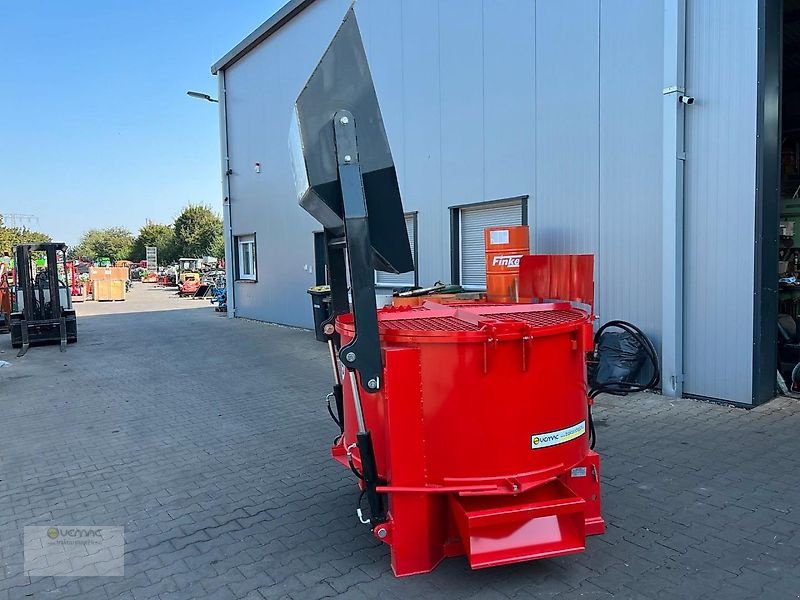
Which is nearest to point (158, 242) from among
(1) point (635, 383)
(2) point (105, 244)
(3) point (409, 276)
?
(2) point (105, 244)

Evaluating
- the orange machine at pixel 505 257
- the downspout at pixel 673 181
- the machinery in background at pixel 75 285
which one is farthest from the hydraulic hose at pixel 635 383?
the machinery in background at pixel 75 285

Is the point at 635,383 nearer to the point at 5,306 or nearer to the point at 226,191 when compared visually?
the point at 226,191

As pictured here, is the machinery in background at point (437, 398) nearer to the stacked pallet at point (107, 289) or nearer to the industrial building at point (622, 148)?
the industrial building at point (622, 148)

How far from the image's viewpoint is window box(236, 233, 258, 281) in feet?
56.7

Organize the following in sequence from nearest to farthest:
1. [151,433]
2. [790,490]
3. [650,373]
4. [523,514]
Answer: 1. [523,514]
2. [790,490]
3. [151,433]
4. [650,373]

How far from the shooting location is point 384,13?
11.0m

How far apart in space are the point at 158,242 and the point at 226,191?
5130cm

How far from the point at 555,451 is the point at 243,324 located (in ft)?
46.2

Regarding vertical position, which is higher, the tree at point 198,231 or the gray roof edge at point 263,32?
the gray roof edge at point 263,32

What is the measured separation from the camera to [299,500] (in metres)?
4.16

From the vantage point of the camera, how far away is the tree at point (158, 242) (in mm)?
60656

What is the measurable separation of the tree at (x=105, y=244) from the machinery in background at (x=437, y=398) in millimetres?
79109

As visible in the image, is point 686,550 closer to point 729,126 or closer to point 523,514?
point 523,514

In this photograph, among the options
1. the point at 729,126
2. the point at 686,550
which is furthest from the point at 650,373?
the point at 686,550
